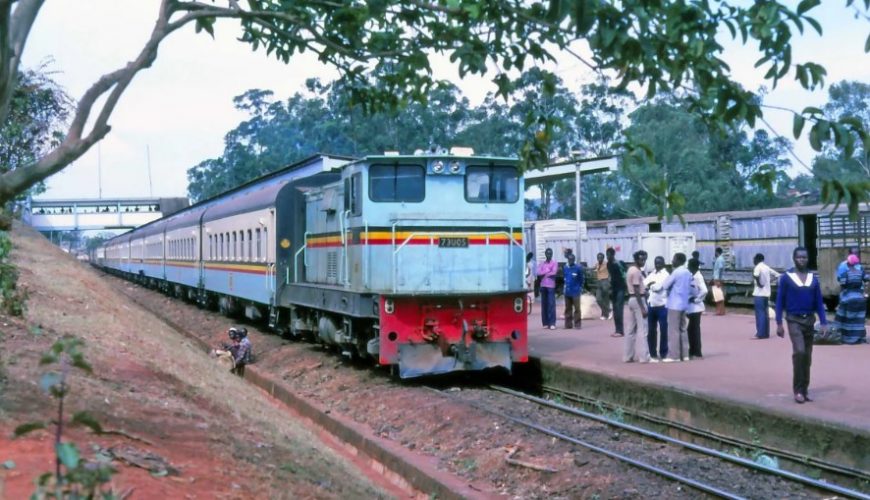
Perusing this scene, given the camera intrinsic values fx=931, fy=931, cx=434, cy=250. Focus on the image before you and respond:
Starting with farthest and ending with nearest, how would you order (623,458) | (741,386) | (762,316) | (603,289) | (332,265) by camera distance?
(603,289) → (762,316) → (332,265) → (741,386) → (623,458)

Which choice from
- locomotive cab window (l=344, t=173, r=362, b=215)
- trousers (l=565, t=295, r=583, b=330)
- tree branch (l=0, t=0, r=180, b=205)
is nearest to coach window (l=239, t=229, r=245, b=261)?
trousers (l=565, t=295, r=583, b=330)

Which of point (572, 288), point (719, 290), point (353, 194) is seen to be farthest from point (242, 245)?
point (719, 290)

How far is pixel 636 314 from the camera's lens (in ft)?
46.6

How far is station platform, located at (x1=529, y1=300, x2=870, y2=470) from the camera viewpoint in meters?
9.34

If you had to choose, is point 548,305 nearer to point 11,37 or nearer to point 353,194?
point 353,194

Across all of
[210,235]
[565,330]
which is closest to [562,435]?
[565,330]

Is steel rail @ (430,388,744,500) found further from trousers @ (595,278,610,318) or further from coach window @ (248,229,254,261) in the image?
trousers @ (595,278,610,318)

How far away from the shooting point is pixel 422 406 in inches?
481

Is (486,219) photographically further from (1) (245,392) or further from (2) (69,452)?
(2) (69,452)

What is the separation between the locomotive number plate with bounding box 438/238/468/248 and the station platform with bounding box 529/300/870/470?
7.81 ft

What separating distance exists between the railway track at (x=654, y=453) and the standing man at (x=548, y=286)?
20.8 ft

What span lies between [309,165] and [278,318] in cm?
403

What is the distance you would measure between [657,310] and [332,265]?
5289mm

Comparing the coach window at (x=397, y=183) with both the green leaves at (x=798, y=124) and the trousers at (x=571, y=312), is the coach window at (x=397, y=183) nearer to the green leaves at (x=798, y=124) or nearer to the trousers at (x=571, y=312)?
the trousers at (x=571, y=312)
